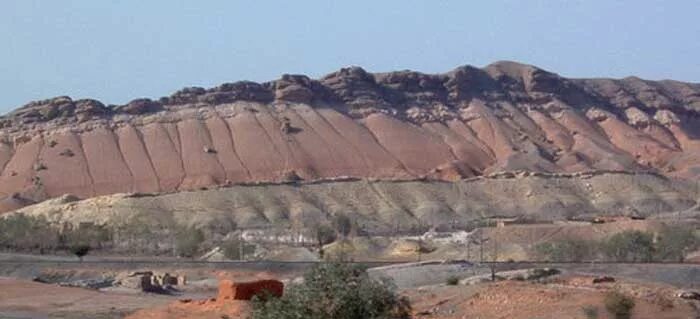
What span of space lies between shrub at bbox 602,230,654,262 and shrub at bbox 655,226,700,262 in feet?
2.09

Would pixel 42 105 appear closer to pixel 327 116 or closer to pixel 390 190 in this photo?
Result: pixel 327 116

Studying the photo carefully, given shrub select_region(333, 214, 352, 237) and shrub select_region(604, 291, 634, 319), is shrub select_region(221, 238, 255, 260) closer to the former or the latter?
shrub select_region(333, 214, 352, 237)

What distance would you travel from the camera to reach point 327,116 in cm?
18225

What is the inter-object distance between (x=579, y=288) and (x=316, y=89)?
144894 mm

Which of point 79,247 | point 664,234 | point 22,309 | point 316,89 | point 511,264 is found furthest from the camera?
point 316,89

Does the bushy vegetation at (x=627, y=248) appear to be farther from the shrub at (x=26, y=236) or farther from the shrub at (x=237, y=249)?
the shrub at (x=26, y=236)

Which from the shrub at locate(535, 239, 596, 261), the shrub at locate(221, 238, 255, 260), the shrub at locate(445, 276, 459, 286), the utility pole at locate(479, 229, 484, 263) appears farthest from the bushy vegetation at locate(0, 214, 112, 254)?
the shrub at locate(445, 276, 459, 286)

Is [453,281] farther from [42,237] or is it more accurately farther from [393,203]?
[393,203]

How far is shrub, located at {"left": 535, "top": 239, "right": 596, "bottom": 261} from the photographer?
8438 centimetres

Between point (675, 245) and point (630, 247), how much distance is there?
113 inches

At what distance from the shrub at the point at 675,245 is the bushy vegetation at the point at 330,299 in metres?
59.5

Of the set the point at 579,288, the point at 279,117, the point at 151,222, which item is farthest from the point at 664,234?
the point at 279,117

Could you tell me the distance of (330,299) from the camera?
22.9 meters

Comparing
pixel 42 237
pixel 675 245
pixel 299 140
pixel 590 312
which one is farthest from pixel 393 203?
pixel 590 312
